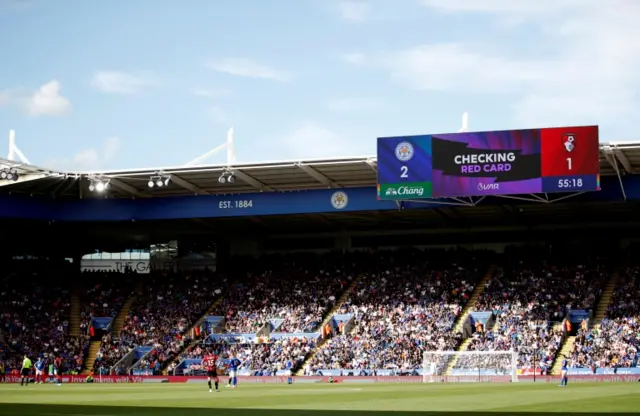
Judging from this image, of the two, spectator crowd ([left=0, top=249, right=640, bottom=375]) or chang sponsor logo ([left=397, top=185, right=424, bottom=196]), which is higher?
chang sponsor logo ([left=397, top=185, right=424, bottom=196])

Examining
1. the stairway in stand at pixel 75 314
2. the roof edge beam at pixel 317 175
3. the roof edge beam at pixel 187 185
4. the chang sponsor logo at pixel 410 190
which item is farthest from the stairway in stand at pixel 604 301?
the stairway in stand at pixel 75 314

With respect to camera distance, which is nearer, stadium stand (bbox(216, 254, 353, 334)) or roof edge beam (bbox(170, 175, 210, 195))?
roof edge beam (bbox(170, 175, 210, 195))

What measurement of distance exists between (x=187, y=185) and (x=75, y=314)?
15.0 metres

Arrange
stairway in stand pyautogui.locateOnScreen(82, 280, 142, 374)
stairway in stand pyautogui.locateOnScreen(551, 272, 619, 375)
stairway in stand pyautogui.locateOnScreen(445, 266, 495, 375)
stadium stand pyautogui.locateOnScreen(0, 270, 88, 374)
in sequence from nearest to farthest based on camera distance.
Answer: stairway in stand pyautogui.locateOnScreen(551, 272, 619, 375)
stairway in stand pyautogui.locateOnScreen(445, 266, 495, 375)
stairway in stand pyautogui.locateOnScreen(82, 280, 142, 374)
stadium stand pyautogui.locateOnScreen(0, 270, 88, 374)

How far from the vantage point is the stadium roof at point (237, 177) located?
176ft

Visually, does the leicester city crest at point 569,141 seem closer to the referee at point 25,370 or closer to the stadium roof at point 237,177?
the stadium roof at point 237,177

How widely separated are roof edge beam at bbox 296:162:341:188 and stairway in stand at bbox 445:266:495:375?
11036 millimetres

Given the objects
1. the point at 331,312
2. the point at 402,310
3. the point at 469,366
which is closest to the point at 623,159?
the point at 469,366

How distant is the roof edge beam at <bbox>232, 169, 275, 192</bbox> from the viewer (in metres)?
56.9

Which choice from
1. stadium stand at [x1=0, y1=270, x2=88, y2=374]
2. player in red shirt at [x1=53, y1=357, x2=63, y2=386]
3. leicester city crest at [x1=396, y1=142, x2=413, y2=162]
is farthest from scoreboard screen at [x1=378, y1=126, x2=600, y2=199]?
stadium stand at [x1=0, y1=270, x2=88, y2=374]

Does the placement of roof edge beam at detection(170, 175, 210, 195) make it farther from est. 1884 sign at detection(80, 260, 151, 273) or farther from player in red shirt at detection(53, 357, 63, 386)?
est. 1884 sign at detection(80, 260, 151, 273)

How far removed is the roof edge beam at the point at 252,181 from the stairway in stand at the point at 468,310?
14380mm

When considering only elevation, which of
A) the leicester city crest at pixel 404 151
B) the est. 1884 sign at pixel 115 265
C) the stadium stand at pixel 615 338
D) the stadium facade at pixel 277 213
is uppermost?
the leicester city crest at pixel 404 151

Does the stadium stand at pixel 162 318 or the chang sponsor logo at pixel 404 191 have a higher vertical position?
the chang sponsor logo at pixel 404 191
